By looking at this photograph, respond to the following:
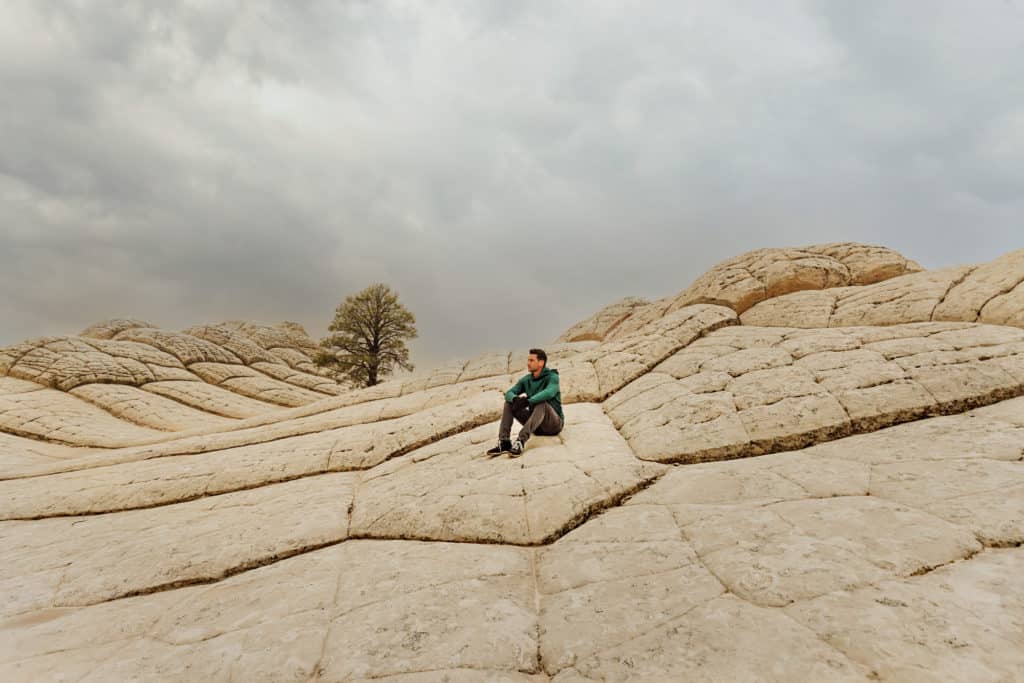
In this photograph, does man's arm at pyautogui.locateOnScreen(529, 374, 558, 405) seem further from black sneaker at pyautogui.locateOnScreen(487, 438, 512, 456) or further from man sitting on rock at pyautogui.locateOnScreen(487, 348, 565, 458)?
black sneaker at pyautogui.locateOnScreen(487, 438, 512, 456)

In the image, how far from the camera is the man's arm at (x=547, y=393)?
715 centimetres

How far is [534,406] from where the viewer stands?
730 cm

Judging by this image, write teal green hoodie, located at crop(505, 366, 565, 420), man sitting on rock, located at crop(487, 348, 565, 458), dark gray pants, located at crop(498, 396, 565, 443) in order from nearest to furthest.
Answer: man sitting on rock, located at crop(487, 348, 565, 458), dark gray pants, located at crop(498, 396, 565, 443), teal green hoodie, located at crop(505, 366, 565, 420)

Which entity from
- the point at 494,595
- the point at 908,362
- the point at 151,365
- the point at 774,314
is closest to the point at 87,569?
the point at 494,595

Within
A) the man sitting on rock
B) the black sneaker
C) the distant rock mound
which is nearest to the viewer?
the black sneaker

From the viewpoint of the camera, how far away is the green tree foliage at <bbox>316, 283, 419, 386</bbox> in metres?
28.3

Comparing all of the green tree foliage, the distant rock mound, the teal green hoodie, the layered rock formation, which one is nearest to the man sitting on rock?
the teal green hoodie

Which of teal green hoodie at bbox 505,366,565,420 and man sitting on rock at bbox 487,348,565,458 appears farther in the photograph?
teal green hoodie at bbox 505,366,565,420

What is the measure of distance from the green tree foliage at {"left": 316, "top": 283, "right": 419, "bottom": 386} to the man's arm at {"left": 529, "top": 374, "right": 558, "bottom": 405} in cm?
2376

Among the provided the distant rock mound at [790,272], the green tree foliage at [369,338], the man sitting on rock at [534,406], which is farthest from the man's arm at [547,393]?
the green tree foliage at [369,338]

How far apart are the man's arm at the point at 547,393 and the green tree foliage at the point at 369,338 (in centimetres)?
2376

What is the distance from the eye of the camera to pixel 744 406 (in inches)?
287

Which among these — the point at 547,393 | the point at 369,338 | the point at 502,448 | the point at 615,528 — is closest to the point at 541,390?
the point at 547,393

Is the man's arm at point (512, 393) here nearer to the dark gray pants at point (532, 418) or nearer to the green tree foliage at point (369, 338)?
the dark gray pants at point (532, 418)
